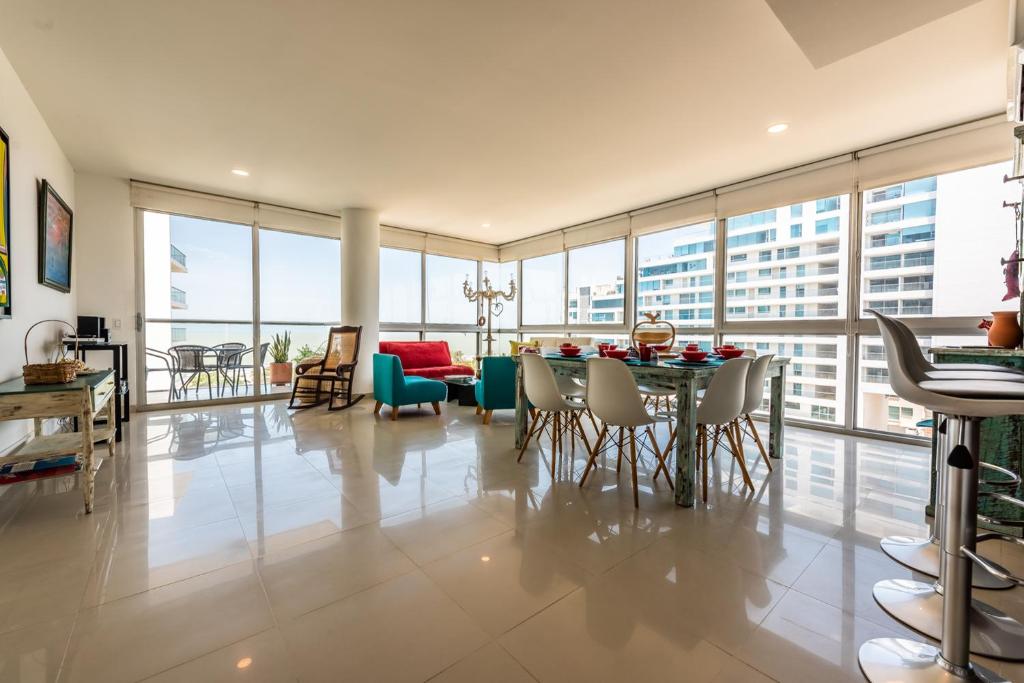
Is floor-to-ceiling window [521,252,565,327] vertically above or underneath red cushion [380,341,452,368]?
above

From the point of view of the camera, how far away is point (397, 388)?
4.69 metres

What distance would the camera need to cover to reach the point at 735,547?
1968mm

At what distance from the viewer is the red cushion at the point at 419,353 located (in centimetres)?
Answer: 630

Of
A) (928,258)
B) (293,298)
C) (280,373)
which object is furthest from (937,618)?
(293,298)

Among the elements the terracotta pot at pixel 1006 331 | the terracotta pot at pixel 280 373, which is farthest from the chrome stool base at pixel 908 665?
the terracotta pot at pixel 280 373

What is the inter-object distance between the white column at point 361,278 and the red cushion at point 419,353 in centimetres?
34

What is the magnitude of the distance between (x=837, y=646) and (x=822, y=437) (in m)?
3.39

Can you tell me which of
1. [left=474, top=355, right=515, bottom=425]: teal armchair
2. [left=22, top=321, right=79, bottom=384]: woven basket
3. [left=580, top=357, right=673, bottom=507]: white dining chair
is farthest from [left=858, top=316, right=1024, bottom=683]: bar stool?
[left=22, top=321, right=79, bottom=384]: woven basket

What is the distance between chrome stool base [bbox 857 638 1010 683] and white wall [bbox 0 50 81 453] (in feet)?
15.1

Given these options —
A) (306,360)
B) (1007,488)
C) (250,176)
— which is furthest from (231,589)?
(306,360)

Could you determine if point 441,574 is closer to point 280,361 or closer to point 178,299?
point 280,361

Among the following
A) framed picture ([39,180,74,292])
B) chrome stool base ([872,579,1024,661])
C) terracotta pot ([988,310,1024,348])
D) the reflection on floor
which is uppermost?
framed picture ([39,180,74,292])

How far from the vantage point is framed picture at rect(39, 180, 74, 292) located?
134 inches

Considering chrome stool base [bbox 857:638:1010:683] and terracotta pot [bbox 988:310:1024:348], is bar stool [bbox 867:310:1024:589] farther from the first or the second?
terracotta pot [bbox 988:310:1024:348]
